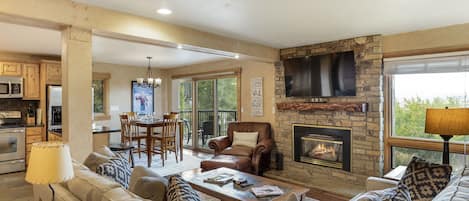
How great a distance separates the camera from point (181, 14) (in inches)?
128

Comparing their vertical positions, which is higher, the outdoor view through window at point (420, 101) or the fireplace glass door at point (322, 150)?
the outdoor view through window at point (420, 101)

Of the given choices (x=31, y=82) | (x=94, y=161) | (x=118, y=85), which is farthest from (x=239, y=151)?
(x=31, y=82)

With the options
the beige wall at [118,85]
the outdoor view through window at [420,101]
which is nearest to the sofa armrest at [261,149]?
the outdoor view through window at [420,101]

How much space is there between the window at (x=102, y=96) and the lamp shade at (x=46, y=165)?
5.99 m

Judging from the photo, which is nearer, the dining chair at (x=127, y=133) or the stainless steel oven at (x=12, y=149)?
the stainless steel oven at (x=12, y=149)

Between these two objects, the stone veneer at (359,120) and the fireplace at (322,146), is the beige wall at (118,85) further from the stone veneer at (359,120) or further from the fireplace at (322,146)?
the fireplace at (322,146)

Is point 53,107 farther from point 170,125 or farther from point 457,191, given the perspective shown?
point 457,191

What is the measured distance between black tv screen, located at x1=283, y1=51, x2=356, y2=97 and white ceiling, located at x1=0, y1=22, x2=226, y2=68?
2.02 m

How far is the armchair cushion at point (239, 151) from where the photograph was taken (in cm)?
513

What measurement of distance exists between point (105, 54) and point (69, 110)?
3515 mm

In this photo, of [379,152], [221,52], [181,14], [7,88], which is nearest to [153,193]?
[181,14]

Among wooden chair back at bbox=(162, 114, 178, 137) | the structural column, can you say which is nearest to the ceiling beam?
the structural column

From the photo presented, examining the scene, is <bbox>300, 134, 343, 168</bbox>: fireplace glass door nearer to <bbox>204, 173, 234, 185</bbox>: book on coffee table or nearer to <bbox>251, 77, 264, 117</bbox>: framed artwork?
<bbox>251, 77, 264, 117</bbox>: framed artwork

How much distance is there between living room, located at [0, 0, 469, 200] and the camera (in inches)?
110
